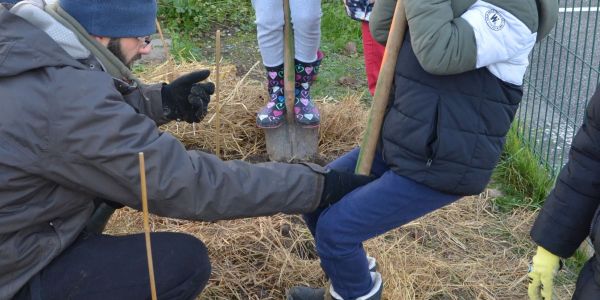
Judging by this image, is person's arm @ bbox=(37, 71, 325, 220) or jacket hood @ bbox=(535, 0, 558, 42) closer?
person's arm @ bbox=(37, 71, 325, 220)

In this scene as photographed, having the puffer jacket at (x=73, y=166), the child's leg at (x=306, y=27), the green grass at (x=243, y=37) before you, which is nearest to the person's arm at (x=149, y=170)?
the puffer jacket at (x=73, y=166)

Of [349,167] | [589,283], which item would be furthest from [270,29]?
[589,283]

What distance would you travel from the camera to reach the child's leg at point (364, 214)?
7.57ft

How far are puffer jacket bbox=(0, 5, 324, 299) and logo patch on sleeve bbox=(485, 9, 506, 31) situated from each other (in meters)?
0.62

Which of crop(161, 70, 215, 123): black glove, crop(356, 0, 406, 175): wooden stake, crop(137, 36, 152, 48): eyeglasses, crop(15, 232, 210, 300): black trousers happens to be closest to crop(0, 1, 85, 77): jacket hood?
crop(137, 36, 152, 48): eyeglasses

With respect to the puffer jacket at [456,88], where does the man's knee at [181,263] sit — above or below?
below

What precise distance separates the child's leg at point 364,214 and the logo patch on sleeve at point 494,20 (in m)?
0.49

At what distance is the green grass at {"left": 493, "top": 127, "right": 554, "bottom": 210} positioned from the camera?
3785 millimetres

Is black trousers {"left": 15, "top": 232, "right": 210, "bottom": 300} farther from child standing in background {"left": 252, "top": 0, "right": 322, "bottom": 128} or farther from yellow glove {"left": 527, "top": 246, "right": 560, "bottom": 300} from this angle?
child standing in background {"left": 252, "top": 0, "right": 322, "bottom": 128}

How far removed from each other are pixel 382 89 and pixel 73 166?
0.88 m

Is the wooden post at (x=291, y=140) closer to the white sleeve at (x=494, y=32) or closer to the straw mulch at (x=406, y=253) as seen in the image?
the straw mulch at (x=406, y=253)

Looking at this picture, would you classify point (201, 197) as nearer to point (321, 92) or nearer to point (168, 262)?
point (168, 262)

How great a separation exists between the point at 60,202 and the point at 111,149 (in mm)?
245

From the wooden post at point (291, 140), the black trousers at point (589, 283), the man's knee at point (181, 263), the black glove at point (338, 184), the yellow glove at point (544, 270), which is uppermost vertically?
the black glove at point (338, 184)
